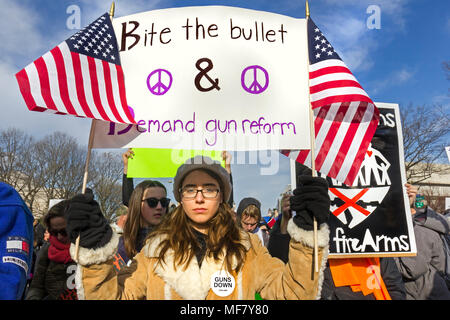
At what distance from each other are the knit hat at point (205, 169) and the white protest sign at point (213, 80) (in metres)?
0.16

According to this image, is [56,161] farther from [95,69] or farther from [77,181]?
[95,69]

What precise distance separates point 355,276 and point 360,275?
0.06 meters

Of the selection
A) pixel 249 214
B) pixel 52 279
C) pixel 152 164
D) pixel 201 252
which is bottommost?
pixel 52 279

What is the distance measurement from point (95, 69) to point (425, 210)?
411 centimetres

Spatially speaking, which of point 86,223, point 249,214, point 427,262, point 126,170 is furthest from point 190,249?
point 249,214

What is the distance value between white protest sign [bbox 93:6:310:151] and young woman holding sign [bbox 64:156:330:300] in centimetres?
36

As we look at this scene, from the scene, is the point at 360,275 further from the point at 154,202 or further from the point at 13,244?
the point at 13,244

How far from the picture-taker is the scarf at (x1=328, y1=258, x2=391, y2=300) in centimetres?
305

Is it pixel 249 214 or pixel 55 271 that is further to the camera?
pixel 249 214

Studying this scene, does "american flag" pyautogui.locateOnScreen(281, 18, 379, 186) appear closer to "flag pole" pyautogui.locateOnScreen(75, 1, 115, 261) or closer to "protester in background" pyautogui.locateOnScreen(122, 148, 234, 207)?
"protester in background" pyautogui.locateOnScreen(122, 148, 234, 207)

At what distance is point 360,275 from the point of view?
3131 mm

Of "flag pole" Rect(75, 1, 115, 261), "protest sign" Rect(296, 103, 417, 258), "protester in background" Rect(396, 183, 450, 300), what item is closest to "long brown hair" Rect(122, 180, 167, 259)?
"flag pole" Rect(75, 1, 115, 261)

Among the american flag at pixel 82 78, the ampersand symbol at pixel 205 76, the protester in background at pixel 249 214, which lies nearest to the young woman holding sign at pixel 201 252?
the ampersand symbol at pixel 205 76

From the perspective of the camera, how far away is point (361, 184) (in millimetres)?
3246
